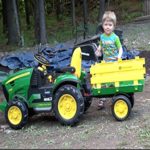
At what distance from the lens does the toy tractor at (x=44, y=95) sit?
6324 mm

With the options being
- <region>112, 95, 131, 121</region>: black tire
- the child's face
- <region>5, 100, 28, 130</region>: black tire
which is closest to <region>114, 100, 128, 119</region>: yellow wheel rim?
<region>112, 95, 131, 121</region>: black tire

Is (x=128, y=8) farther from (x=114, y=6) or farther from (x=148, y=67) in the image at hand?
(x=148, y=67)

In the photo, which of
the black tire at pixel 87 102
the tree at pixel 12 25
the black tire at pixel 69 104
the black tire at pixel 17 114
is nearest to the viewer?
the black tire at pixel 69 104

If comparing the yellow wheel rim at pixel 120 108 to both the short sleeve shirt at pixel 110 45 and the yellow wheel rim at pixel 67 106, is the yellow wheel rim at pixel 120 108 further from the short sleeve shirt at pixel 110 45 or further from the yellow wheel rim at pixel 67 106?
the short sleeve shirt at pixel 110 45

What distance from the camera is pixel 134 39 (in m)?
16.9

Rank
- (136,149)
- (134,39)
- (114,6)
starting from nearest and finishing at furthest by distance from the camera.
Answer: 1. (136,149)
2. (134,39)
3. (114,6)

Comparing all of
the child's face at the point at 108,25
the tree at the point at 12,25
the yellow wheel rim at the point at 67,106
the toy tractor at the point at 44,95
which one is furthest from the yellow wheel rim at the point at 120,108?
the tree at the point at 12,25

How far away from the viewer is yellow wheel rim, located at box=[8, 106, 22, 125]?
655cm

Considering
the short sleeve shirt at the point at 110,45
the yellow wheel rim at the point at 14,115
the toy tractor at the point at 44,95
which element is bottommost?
the yellow wheel rim at the point at 14,115

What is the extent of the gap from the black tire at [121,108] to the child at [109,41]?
0.77 meters

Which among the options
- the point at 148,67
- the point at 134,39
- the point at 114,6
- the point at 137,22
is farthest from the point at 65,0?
the point at 148,67

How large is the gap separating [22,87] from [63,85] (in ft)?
2.22

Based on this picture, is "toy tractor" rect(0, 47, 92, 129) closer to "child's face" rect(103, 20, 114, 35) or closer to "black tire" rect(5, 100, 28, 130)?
"black tire" rect(5, 100, 28, 130)

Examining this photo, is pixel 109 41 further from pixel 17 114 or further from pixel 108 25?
pixel 17 114
